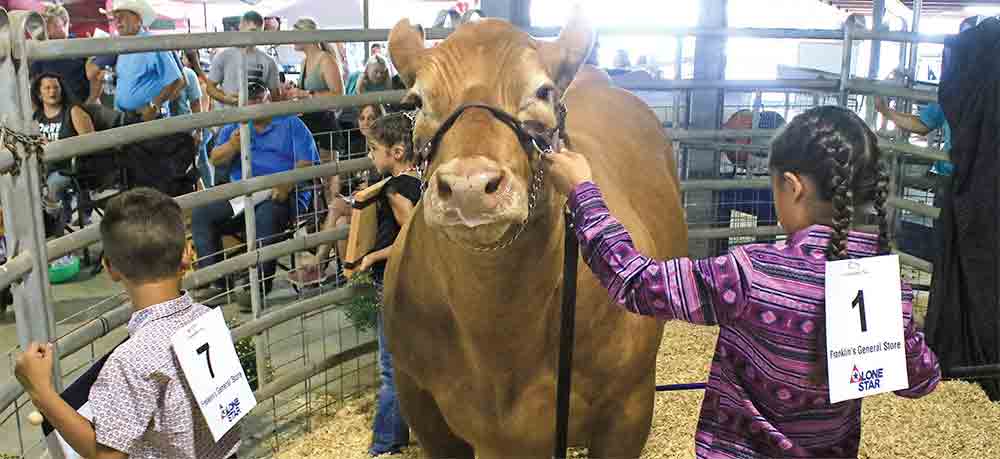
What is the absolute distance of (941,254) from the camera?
4543 millimetres

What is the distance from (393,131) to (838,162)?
7.07 ft

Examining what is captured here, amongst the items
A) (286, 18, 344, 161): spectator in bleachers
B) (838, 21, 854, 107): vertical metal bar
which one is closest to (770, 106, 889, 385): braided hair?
(838, 21, 854, 107): vertical metal bar

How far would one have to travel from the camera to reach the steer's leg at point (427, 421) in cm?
287

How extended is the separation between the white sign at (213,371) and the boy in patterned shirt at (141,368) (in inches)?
1.5

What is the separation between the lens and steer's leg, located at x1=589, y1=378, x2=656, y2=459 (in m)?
2.65

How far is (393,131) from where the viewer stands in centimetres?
360

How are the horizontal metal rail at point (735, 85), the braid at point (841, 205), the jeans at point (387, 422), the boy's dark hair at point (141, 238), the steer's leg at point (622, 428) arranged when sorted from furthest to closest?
1. the horizontal metal rail at point (735, 85)
2. the jeans at point (387, 422)
3. the steer's leg at point (622, 428)
4. the boy's dark hair at point (141, 238)
5. the braid at point (841, 205)

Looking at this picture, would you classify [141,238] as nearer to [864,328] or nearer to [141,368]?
[141,368]

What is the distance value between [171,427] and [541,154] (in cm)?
96

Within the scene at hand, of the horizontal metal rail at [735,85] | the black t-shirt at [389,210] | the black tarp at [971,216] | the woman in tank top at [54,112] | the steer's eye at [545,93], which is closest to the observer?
the steer's eye at [545,93]

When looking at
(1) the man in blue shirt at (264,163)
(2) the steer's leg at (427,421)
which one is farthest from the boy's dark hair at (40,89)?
(2) the steer's leg at (427,421)

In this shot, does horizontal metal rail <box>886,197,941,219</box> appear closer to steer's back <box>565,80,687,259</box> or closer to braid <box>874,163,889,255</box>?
steer's back <box>565,80,687,259</box>

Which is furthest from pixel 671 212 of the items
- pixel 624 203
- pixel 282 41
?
pixel 282 41

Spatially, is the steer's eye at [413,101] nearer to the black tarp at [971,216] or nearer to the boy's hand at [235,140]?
the boy's hand at [235,140]
